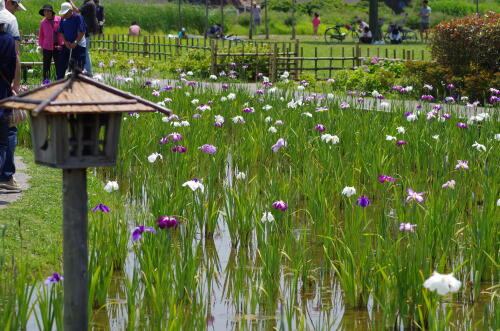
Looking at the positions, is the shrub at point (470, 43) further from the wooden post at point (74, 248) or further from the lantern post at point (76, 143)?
the wooden post at point (74, 248)

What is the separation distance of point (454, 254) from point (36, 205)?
292 centimetres

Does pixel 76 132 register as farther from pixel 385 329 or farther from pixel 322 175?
pixel 322 175

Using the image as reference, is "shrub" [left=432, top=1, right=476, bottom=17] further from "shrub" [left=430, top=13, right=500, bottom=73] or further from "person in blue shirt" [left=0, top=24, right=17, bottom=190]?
"person in blue shirt" [left=0, top=24, right=17, bottom=190]

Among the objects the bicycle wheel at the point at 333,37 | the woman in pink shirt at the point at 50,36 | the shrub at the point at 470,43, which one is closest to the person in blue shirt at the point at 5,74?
the woman in pink shirt at the point at 50,36

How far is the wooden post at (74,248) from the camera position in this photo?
3375 millimetres

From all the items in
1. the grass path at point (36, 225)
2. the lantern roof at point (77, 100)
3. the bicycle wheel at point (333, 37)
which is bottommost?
the grass path at point (36, 225)

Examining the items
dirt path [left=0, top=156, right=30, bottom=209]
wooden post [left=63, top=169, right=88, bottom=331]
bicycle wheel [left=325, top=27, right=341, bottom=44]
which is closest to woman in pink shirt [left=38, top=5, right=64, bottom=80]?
dirt path [left=0, top=156, right=30, bottom=209]

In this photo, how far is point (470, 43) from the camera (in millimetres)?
13406

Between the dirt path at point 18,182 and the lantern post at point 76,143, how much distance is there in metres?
2.80

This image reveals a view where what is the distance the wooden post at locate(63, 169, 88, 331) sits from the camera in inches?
133

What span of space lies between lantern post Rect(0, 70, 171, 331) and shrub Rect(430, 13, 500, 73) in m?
10.6

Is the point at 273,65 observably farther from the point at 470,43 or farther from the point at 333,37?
the point at 333,37

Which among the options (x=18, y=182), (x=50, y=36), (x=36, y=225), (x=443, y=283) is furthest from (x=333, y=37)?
(x=443, y=283)

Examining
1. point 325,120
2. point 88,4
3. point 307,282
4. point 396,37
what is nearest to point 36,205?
point 307,282
